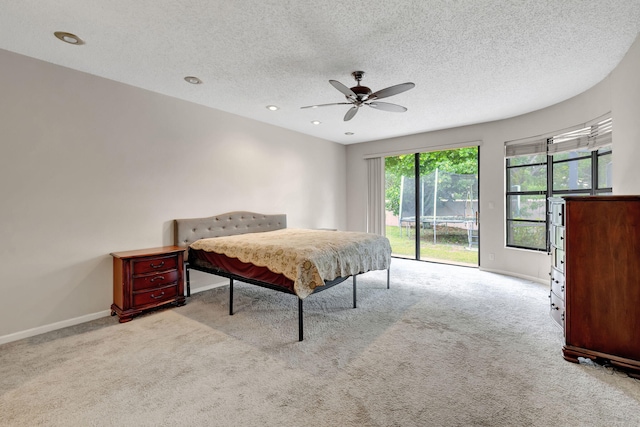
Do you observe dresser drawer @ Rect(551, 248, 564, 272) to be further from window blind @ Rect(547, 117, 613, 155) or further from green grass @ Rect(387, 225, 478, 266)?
green grass @ Rect(387, 225, 478, 266)

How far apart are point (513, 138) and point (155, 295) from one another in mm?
6014

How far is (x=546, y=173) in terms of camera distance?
14.8ft

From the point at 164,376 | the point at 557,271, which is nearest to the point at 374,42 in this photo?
the point at 557,271

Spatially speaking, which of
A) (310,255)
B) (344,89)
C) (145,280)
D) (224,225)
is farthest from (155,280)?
(344,89)

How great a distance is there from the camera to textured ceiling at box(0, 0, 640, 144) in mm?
2117

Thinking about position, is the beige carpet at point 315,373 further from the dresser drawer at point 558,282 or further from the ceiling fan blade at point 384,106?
the ceiling fan blade at point 384,106

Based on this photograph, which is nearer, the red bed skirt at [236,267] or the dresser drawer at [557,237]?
the dresser drawer at [557,237]

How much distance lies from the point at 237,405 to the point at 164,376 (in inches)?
28.6

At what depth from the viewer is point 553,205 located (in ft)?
9.77

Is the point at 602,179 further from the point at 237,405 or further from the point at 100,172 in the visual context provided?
the point at 100,172

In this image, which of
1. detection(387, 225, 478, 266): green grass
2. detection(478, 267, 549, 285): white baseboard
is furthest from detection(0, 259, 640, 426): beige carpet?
detection(387, 225, 478, 266): green grass

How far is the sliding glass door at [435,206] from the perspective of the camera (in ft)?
19.3

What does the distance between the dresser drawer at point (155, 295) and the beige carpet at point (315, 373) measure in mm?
164

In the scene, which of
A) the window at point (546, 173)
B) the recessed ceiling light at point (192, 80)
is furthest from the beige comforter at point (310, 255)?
the window at point (546, 173)
